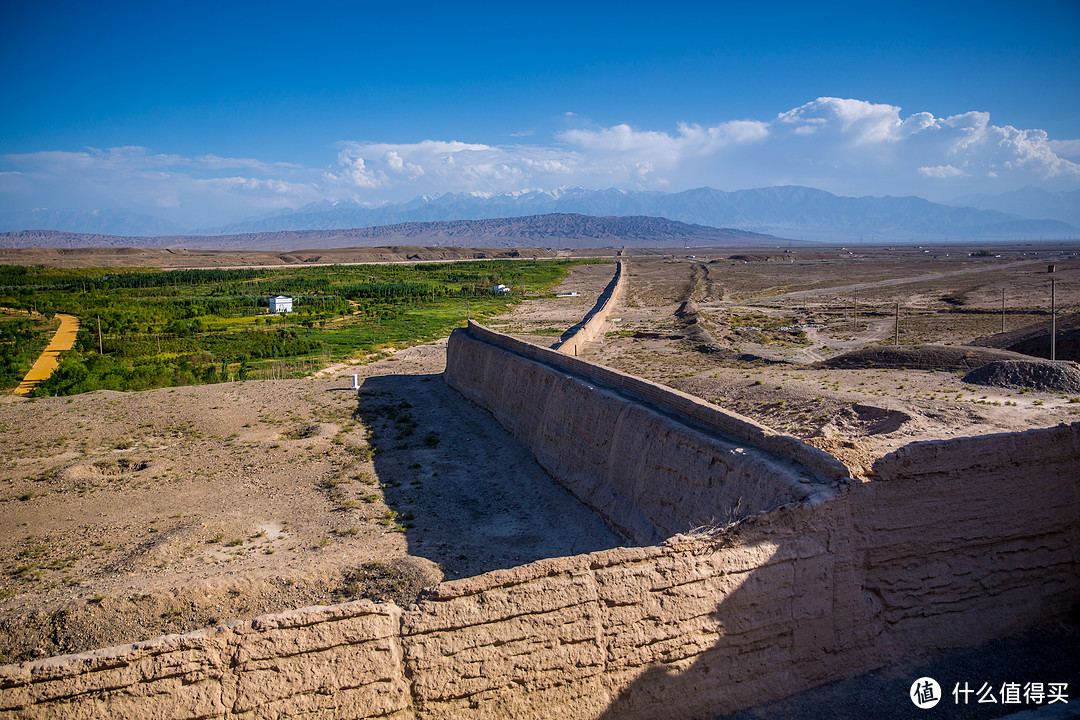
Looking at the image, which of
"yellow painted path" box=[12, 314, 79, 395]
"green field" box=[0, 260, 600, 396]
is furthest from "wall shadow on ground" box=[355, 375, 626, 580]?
"yellow painted path" box=[12, 314, 79, 395]

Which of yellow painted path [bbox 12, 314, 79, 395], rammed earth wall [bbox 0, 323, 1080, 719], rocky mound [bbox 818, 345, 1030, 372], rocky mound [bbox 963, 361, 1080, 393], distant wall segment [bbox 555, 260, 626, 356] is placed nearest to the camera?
rammed earth wall [bbox 0, 323, 1080, 719]

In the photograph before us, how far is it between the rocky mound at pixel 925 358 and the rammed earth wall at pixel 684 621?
46.4ft

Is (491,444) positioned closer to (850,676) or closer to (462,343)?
(462,343)

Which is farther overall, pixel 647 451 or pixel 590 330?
pixel 590 330

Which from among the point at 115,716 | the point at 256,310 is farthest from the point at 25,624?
the point at 256,310

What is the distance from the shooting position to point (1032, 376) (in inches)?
725

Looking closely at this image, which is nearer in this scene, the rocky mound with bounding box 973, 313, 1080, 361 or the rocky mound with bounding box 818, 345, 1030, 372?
the rocky mound with bounding box 818, 345, 1030, 372

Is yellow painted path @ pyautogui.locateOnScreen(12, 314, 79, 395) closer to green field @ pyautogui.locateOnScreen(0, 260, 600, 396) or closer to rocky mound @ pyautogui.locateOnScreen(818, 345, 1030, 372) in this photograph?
green field @ pyautogui.locateOnScreen(0, 260, 600, 396)

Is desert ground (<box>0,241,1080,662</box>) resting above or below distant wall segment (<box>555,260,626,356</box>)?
below

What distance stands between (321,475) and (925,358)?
1861cm

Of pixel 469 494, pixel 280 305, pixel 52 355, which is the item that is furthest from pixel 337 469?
pixel 280 305

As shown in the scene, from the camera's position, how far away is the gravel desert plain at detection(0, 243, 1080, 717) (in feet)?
35.1

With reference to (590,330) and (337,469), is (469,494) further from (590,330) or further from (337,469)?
(590,330)

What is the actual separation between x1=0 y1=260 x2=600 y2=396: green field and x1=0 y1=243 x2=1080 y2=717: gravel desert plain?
3.90 m
